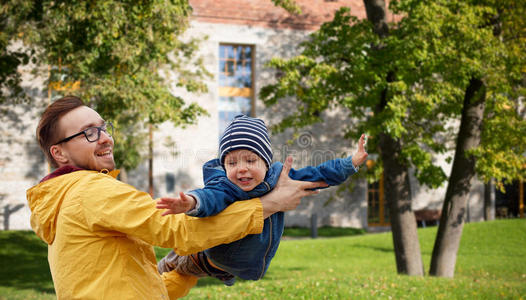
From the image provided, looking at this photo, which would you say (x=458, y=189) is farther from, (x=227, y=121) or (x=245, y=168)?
(x=227, y=121)

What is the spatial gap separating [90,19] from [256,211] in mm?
7975

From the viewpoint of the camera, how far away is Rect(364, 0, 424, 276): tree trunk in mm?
11859

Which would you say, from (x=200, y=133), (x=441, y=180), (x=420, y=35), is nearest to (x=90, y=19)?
(x=420, y=35)

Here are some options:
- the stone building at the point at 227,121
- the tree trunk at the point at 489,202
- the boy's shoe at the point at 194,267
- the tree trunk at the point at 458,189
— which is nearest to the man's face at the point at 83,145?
the boy's shoe at the point at 194,267

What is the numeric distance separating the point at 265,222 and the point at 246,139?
1.52ft

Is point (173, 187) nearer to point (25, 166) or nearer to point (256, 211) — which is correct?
point (25, 166)

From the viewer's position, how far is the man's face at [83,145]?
250cm

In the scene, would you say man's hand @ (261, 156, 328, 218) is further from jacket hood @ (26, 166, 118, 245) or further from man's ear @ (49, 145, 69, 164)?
man's ear @ (49, 145, 69, 164)

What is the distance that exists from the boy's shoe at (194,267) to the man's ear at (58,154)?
38.0 inches

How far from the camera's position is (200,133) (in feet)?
78.2

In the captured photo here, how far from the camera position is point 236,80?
997 inches

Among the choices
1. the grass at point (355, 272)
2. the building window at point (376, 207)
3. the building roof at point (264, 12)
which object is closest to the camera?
the grass at point (355, 272)

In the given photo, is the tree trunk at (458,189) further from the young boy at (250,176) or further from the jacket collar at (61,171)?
the jacket collar at (61,171)

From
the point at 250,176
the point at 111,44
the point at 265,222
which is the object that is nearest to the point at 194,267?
the point at 265,222
